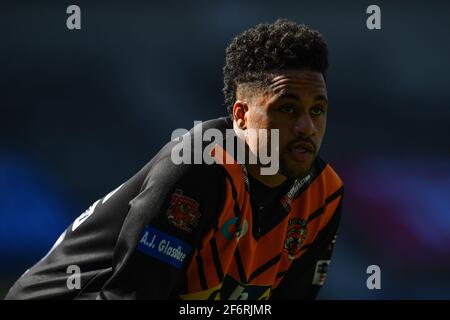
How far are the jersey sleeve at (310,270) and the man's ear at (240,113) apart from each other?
72cm

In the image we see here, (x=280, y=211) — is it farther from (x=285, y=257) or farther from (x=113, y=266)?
(x=113, y=266)

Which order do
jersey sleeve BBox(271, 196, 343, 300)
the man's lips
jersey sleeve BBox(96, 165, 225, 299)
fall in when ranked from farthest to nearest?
jersey sleeve BBox(271, 196, 343, 300), the man's lips, jersey sleeve BBox(96, 165, 225, 299)

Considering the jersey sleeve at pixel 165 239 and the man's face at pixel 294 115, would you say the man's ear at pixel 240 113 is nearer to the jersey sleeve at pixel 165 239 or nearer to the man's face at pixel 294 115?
the man's face at pixel 294 115

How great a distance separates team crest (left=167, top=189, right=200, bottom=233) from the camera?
3541mm

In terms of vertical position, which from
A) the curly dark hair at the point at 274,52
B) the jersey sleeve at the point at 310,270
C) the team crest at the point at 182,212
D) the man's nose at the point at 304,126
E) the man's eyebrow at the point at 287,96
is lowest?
the jersey sleeve at the point at 310,270

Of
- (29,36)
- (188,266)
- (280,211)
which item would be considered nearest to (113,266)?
(188,266)

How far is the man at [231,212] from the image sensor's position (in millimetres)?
3543

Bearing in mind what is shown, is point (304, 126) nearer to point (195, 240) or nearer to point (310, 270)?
point (195, 240)

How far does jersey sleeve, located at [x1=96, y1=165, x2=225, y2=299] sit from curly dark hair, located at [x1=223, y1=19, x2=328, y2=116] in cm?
58

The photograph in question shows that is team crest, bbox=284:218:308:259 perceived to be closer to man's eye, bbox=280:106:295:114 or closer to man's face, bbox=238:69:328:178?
man's face, bbox=238:69:328:178

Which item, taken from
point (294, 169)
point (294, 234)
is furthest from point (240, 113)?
point (294, 234)

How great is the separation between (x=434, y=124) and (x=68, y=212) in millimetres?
2957

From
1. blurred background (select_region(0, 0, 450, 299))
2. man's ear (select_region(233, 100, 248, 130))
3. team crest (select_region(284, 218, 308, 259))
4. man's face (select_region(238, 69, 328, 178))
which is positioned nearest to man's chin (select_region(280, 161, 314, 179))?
man's face (select_region(238, 69, 328, 178))

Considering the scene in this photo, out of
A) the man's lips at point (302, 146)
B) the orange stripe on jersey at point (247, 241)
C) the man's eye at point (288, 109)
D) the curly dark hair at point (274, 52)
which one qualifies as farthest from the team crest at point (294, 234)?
the curly dark hair at point (274, 52)
